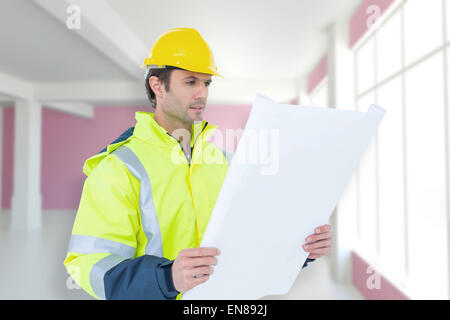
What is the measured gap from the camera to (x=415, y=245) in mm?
2760

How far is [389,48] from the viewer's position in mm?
3127

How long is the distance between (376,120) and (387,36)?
2.95 m

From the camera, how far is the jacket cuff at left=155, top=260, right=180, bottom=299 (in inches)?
26.7

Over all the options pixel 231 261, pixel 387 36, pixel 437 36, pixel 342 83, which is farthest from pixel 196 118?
pixel 342 83

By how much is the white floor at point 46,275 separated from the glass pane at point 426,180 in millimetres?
938

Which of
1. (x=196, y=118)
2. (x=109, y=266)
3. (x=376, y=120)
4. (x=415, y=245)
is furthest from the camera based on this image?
(x=415, y=245)

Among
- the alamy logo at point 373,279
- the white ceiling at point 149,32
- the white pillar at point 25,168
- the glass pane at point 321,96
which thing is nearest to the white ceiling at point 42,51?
the white ceiling at point 149,32

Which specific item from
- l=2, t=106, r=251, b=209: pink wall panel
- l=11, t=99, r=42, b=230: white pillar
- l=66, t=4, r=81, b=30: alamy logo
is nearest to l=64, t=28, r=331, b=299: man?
l=66, t=4, r=81, b=30: alamy logo

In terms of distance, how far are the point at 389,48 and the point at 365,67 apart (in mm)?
654

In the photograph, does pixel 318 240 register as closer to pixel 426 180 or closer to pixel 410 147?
pixel 426 180

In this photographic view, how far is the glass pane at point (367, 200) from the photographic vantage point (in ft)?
12.0

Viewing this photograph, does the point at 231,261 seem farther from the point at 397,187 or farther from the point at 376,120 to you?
the point at 397,187

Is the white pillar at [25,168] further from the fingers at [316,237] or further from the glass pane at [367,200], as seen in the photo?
the fingers at [316,237]

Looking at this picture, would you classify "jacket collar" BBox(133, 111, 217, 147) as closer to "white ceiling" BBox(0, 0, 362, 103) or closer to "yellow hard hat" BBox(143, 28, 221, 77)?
"yellow hard hat" BBox(143, 28, 221, 77)
